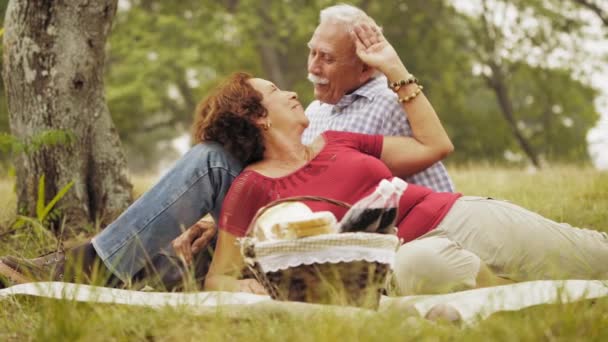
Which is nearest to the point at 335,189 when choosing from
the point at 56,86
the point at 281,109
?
the point at 281,109

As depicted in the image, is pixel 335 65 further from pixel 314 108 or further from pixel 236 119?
pixel 236 119

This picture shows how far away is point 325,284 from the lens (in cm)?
265

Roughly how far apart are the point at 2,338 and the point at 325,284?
3.54ft

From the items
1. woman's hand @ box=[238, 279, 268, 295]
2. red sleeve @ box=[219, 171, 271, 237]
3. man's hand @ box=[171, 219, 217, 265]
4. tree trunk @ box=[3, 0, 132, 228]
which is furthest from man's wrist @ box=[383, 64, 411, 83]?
tree trunk @ box=[3, 0, 132, 228]

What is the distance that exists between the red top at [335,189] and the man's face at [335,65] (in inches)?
26.1

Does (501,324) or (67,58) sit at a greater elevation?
(67,58)

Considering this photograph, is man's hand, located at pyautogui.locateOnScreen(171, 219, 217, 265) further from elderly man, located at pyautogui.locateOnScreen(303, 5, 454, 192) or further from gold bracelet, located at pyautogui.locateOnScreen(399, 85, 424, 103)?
gold bracelet, located at pyautogui.locateOnScreen(399, 85, 424, 103)

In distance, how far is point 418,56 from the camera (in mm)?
19312

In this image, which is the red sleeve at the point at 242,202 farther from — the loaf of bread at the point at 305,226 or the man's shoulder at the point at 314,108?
the man's shoulder at the point at 314,108

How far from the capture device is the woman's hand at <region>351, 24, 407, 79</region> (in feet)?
12.4

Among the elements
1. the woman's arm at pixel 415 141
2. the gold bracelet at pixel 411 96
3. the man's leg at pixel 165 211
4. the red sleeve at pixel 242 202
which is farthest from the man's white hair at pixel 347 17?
the red sleeve at pixel 242 202

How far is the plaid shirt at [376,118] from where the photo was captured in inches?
154

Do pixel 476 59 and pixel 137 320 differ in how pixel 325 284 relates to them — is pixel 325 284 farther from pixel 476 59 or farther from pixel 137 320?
pixel 476 59

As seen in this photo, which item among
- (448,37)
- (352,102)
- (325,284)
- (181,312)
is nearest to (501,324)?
(325,284)
